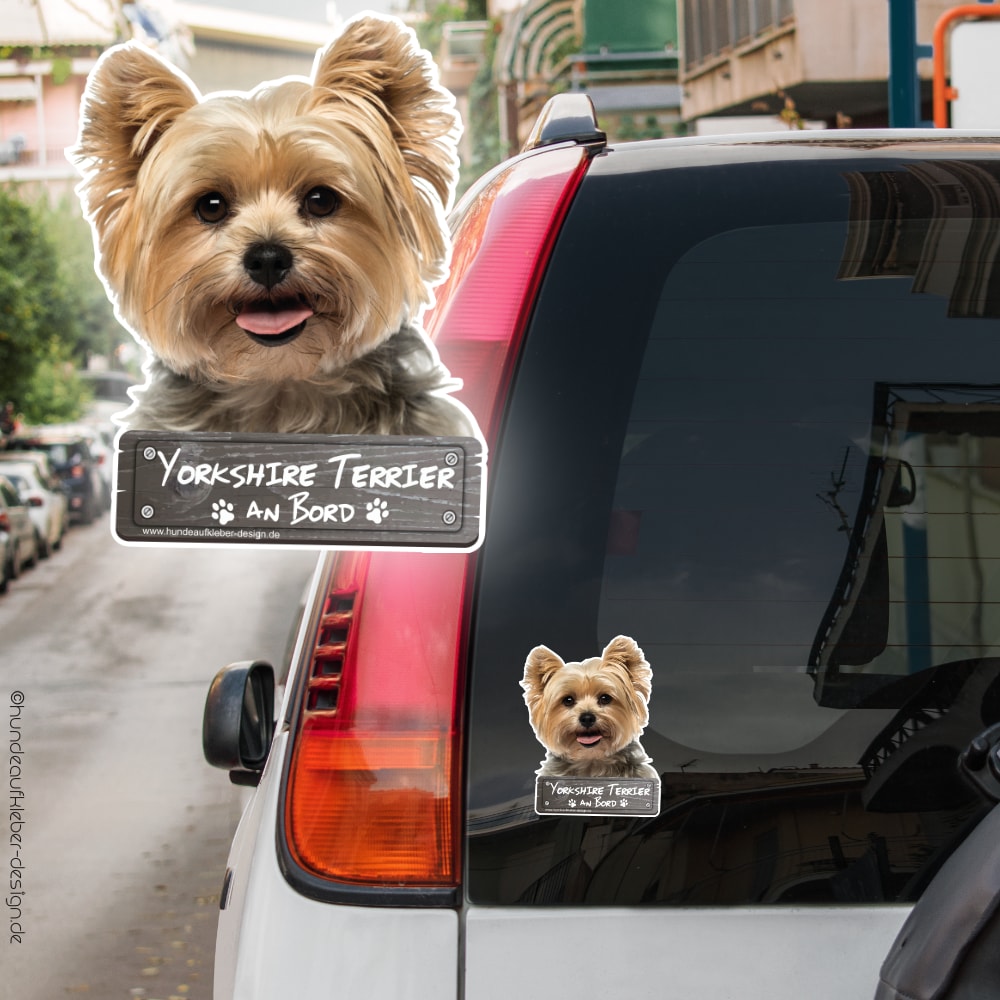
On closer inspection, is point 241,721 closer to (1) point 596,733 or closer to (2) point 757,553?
(1) point 596,733

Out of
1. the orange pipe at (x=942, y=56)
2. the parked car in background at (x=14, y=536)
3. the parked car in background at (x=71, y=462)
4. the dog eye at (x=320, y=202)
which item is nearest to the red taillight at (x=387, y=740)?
the dog eye at (x=320, y=202)

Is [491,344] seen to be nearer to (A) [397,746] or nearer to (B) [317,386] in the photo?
(B) [317,386]

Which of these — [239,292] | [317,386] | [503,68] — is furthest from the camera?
[503,68]

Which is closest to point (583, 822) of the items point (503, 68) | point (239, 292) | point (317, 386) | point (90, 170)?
point (317, 386)

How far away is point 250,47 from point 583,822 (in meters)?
1.02

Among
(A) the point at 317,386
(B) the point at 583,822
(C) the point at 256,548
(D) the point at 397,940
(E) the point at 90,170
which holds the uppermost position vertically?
(E) the point at 90,170

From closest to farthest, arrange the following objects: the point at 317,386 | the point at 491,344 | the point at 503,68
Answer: the point at 317,386, the point at 491,344, the point at 503,68

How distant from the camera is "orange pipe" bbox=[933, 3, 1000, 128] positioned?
5.60 metres

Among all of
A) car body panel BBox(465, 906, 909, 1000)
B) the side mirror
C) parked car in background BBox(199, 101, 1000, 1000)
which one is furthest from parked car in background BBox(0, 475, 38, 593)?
car body panel BBox(465, 906, 909, 1000)

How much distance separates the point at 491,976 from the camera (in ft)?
5.33

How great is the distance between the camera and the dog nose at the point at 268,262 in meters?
1.46

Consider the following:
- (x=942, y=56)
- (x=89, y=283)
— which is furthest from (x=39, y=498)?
(x=89, y=283)

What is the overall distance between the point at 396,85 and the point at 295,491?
1.48 ft

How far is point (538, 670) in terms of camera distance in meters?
1.64
